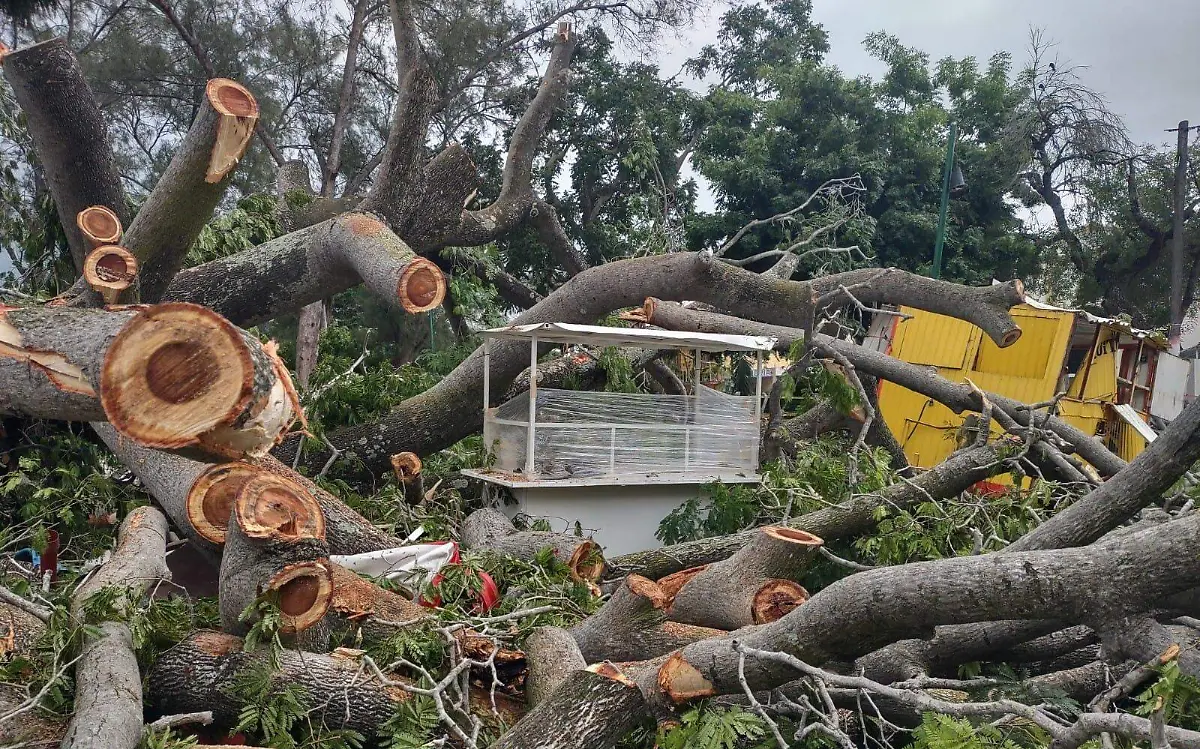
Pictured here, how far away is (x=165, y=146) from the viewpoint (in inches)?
768

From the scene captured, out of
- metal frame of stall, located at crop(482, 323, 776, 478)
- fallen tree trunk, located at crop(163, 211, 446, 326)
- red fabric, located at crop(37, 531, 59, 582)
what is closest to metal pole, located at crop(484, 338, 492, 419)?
metal frame of stall, located at crop(482, 323, 776, 478)

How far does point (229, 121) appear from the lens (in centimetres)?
450

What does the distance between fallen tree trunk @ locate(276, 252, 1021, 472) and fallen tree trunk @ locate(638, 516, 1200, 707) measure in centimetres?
334

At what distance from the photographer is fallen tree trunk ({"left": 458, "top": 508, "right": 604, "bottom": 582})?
18.3 ft

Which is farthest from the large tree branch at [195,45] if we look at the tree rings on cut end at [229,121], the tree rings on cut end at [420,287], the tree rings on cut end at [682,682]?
the tree rings on cut end at [682,682]

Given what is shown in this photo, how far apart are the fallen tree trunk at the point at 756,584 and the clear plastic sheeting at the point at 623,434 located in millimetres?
2931

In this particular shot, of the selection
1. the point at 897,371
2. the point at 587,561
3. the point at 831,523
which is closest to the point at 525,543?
the point at 587,561

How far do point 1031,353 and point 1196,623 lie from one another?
24.8ft

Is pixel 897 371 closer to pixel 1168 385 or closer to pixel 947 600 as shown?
pixel 947 600

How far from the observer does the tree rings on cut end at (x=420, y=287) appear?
433 centimetres

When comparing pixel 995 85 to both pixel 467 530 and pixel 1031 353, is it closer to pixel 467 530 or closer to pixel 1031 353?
pixel 1031 353

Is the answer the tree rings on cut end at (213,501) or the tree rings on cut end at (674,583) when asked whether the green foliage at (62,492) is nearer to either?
the tree rings on cut end at (213,501)

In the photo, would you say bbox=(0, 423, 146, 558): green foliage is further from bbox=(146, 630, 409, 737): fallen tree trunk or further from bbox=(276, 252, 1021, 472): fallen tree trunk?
bbox=(146, 630, 409, 737): fallen tree trunk

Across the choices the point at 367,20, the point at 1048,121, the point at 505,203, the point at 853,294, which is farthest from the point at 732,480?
the point at 1048,121
